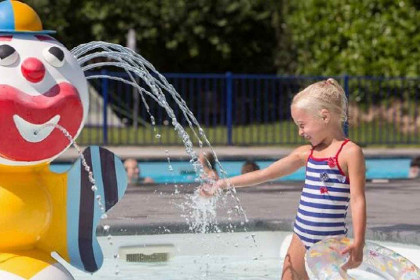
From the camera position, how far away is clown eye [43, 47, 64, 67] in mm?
5480

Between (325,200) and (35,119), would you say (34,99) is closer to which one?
(35,119)

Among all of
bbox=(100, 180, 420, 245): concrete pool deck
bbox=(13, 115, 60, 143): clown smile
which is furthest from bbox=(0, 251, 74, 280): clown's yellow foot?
bbox=(100, 180, 420, 245): concrete pool deck

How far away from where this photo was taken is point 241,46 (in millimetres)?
26750

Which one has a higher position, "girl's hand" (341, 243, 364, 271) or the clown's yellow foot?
"girl's hand" (341, 243, 364, 271)

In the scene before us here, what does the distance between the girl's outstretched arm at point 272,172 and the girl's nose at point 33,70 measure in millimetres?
951

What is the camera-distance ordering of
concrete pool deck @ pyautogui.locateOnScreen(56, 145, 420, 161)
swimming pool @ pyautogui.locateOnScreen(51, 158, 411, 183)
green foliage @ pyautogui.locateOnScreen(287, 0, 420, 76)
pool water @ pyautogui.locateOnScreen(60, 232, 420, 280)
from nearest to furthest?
1. pool water @ pyautogui.locateOnScreen(60, 232, 420, 280)
2. swimming pool @ pyautogui.locateOnScreen(51, 158, 411, 183)
3. concrete pool deck @ pyautogui.locateOnScreen(56, 145, 420, 161)
4. green foliage @ pyautogui.locateOnScreen(287, 0, 420, 76)

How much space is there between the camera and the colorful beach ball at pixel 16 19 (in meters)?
5.54

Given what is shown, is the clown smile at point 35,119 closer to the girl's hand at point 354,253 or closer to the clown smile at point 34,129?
the clown smile at point 34,129

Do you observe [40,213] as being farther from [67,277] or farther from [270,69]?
[270,69]

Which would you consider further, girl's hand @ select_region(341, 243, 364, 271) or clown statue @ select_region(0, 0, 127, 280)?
clown statue @ select_region(0, 0, 127, 280)

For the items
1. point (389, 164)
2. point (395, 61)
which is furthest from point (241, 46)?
point (389, 164)

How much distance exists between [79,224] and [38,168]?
0.35 m

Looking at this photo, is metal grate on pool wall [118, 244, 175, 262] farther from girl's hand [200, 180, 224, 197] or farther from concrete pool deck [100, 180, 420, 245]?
girl's hand [200, 180, 224, 197]

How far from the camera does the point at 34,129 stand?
5387 millimetres
